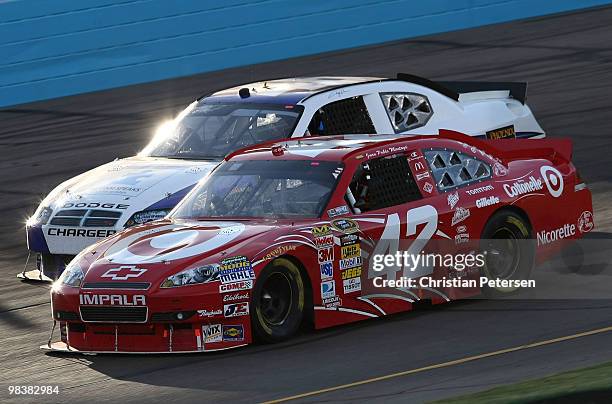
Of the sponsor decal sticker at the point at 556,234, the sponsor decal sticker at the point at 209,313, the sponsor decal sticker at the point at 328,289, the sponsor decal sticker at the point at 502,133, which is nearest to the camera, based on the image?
the sponsor decal sticker at the point at 209,313

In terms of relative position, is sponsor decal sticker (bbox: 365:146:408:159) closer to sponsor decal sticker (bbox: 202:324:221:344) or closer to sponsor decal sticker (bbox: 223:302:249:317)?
sponsor decal sticker (bbox: 223:302:249:317)

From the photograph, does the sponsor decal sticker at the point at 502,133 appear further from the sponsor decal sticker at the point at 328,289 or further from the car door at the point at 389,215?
the sponsor decal sticker at the point at 328,289

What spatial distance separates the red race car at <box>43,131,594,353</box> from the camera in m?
9.92

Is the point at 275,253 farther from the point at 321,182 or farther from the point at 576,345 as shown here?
the point at 576,345

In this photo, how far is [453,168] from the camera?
11523 millimetres

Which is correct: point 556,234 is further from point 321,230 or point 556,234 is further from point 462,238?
point 321,230

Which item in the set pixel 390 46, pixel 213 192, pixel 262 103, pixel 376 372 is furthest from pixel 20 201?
pixel 390 46

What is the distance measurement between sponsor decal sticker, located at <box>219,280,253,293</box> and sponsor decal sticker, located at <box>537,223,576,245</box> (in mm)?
2770

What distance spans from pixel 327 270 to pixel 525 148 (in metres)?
2.74

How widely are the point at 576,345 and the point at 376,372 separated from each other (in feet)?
4.39

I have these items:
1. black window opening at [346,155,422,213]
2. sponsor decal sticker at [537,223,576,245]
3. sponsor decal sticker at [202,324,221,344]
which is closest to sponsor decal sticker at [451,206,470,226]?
black window opening at [346,155,422,213]

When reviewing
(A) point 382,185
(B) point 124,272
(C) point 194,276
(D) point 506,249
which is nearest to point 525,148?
(D) point 506,249

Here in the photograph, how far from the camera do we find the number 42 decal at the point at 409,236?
10.8 meters

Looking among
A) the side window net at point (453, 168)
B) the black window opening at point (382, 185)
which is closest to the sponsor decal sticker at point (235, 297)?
the black window opening at point (382, 185)
